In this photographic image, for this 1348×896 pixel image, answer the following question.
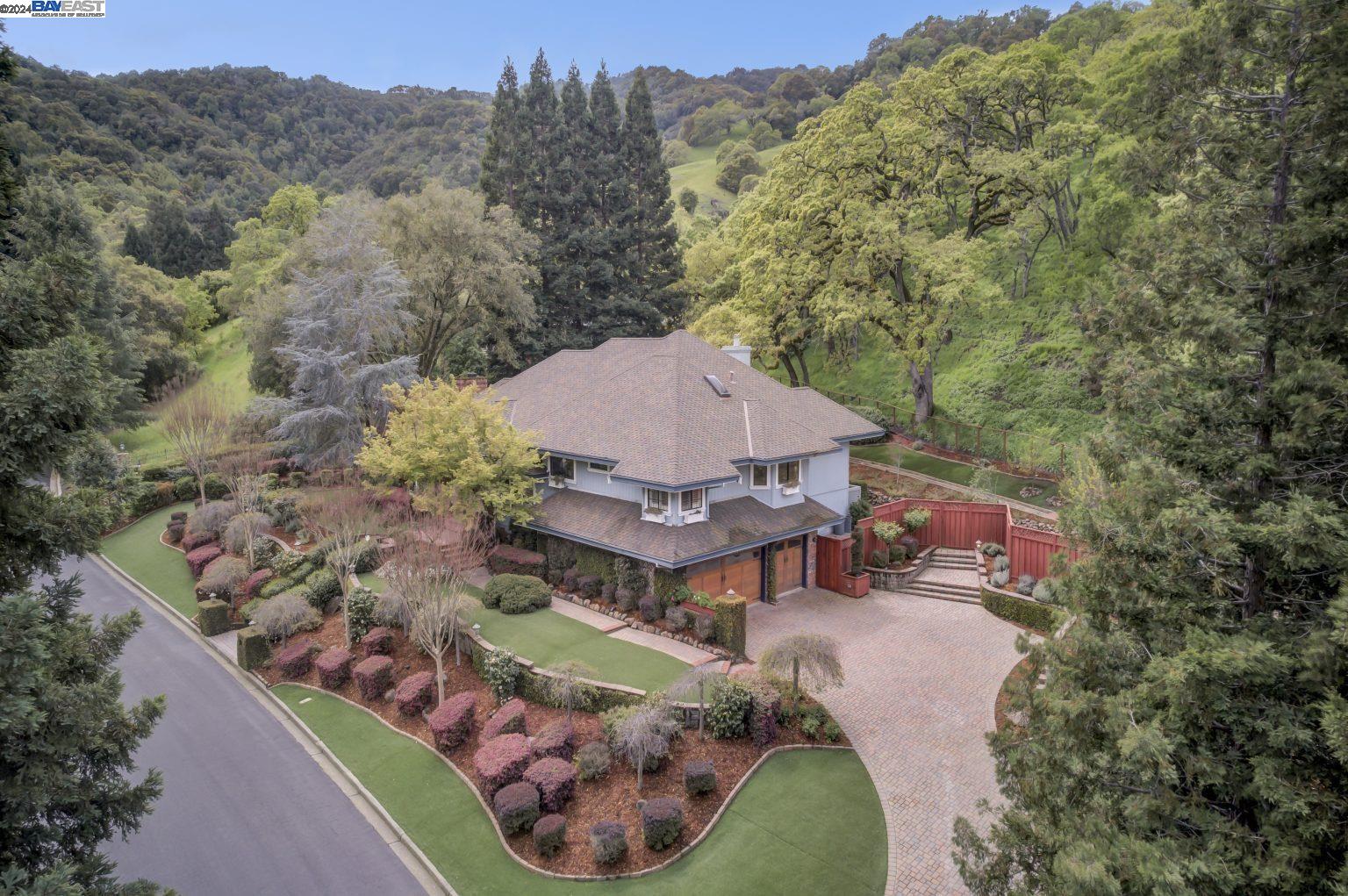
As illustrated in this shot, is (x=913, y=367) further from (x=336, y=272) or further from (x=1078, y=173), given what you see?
(x=336, y=272)

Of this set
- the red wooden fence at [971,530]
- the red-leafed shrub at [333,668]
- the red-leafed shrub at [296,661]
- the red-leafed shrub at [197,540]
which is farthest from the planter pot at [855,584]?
the red-leafed shrub at [197,540]

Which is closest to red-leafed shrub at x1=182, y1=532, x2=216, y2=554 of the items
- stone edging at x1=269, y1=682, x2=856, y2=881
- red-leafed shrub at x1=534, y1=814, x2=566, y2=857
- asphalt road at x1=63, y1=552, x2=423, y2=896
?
asphalt road at x1=63, y1=552, x2=423, y2=896

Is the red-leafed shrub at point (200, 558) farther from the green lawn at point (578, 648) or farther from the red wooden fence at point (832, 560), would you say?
the red wooden fence at point (832, 560)

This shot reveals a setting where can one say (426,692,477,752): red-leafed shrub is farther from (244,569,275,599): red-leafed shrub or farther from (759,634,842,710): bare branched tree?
(244,569,275,599): red-leafed shrub

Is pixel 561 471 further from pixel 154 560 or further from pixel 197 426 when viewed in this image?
pixel 197 426

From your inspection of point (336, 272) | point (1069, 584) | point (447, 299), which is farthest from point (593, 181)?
point (1069, 584)

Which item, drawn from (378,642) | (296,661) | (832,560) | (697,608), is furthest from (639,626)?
(296,661)
